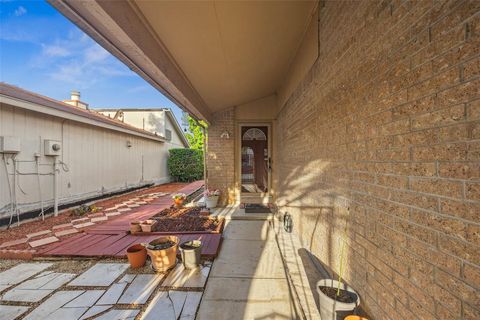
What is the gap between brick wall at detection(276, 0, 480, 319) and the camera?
832 mm

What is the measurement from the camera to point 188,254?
2.62 meters

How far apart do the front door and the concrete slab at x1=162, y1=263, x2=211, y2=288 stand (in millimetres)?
3618

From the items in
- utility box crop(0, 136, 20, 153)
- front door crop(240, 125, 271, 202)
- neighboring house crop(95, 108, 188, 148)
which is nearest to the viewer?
utility box crop(0, 136, 20, 153)

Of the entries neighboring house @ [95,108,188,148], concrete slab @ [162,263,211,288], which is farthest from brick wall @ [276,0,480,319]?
neighboring house @ [95,108,188,148]

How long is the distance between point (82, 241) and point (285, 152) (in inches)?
161

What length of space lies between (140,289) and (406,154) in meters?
2.68

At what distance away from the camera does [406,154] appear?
3.76 feet

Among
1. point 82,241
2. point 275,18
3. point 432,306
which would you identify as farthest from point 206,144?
point 432,306

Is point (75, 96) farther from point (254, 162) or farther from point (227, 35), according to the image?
point (227, 35)

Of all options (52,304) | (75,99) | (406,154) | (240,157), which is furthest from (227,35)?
(75,99)

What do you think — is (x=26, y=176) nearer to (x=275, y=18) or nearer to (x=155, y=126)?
(x=275, y=18)

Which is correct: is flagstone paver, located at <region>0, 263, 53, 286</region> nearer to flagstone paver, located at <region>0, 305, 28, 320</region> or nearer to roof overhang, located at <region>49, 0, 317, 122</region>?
flagstone paver, located at <region>0, 305, 28, 320</region>

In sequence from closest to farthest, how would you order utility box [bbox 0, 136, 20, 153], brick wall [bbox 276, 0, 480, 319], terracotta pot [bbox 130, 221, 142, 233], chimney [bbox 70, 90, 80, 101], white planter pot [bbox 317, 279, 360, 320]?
1. brick wall [bbox 276, 0, 480, 319]
2. white planter pot [bbox 317, 279, 360, 320]
3. terracotta pot [bbox 130, 221, 142, 233]
4. utility box [bbox 0, 136, 20, 153]
5. chimney [bbox 70, 90, 80, 101]

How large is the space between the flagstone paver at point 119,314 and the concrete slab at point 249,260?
0.94m
